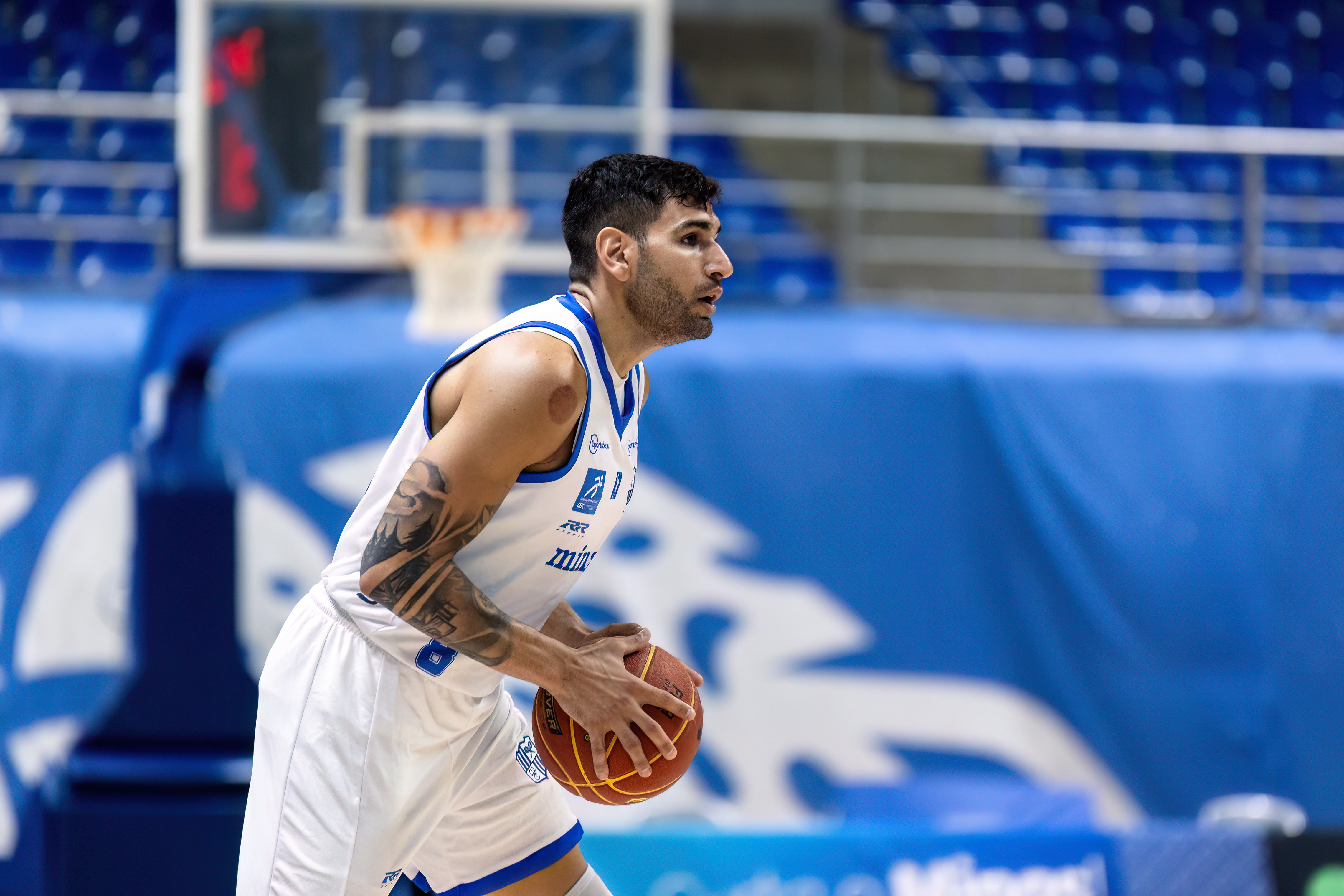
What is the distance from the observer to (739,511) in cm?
609

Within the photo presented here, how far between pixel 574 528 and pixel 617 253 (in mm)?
541

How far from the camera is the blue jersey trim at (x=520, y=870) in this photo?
271 centimetres

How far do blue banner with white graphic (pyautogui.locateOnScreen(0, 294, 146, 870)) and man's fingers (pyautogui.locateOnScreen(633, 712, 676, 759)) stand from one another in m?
4.30

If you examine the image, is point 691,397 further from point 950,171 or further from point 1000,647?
point 950,171

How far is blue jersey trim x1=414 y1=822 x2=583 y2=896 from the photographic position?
2709mm

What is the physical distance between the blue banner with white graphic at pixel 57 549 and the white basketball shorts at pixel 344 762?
379cm

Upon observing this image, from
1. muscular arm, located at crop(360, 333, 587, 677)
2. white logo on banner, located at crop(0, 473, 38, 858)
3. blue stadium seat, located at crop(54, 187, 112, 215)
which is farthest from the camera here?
blue stadium seat, located at crop(54, 187, 112, 215)

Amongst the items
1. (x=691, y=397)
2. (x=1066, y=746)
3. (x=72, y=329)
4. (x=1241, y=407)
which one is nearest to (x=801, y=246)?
(x=691, y=397)

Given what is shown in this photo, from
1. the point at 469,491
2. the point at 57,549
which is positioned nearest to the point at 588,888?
the point at 469,491

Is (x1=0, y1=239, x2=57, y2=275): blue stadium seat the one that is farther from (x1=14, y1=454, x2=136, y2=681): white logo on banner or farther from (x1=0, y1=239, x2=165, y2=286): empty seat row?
(x1=14, y1=454, x2=136, y2=681): white logo on banner

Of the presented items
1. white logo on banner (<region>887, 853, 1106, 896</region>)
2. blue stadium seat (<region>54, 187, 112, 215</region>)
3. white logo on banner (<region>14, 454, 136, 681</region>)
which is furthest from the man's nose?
blue stadium seat (<region>54, 187, 112, 215</region>)

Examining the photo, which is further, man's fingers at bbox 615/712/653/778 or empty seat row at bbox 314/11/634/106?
empty seat row at bbox 314/11/634/106

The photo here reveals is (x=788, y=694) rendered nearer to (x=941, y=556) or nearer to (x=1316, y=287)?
(x=941, y=556)

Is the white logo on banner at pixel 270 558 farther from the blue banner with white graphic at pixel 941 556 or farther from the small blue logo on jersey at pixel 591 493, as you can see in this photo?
the small blue logo on jersey at pixel 591 493
